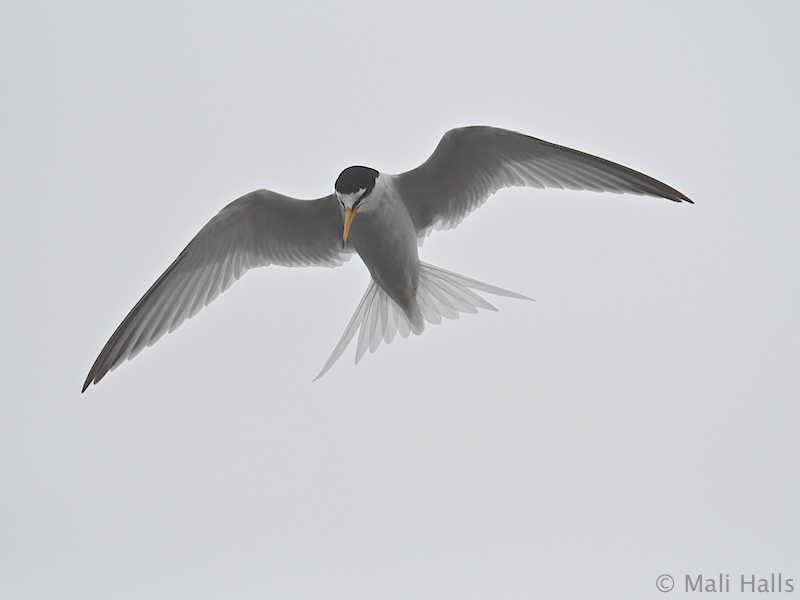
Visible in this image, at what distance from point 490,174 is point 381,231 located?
72 cm

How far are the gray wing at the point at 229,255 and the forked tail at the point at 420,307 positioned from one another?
1.09 ft

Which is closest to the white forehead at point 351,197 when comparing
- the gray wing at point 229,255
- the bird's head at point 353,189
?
the bird's head at point 353,189

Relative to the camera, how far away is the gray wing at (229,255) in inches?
155

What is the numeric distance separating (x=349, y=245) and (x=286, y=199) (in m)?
0.41

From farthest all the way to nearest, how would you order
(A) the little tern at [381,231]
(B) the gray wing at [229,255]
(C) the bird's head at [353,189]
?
(B) the gray wing at [229,255] < (A) the little tern at [381,231] < (C) the bird's head at [353,189]

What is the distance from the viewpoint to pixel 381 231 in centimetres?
369

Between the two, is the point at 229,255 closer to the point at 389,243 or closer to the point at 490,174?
the point at 389,243

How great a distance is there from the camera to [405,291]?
158 inches

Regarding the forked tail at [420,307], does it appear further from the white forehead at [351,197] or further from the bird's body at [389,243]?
the white forehead at [351,197]

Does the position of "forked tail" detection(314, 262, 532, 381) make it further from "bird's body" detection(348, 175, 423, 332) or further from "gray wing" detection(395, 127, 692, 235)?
"gray wing" detection(395, 127, 692, 235)

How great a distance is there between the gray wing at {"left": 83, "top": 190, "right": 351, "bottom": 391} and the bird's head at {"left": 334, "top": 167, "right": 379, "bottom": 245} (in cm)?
47

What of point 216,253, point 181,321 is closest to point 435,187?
point 216,253

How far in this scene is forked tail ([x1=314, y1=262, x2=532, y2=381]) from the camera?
13.6ft

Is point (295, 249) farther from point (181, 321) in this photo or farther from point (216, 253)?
point (181, 321)
